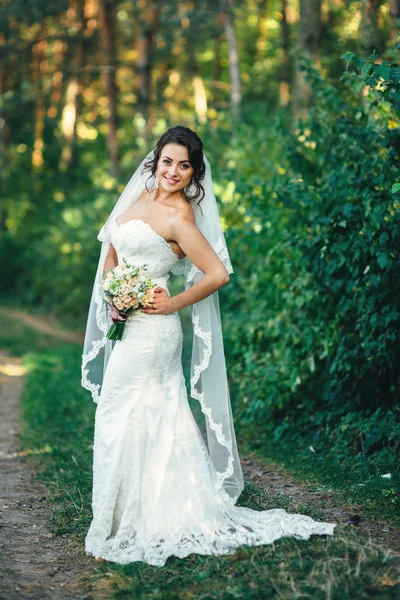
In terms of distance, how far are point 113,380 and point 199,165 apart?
57.4 inches

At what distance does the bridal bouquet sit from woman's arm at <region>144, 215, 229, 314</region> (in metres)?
0.10

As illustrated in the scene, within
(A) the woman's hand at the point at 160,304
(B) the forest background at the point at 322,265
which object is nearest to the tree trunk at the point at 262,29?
(B) the forest background at the point at 322,265

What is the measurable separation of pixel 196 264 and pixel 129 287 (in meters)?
0.46

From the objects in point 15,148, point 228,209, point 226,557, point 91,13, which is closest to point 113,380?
point 226,557

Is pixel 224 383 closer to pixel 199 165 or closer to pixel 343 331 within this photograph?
pixel 199 165

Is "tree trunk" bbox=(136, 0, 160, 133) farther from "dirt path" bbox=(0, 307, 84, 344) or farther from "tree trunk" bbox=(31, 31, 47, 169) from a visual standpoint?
"tree trunk" bbox=(31, 31, 47, 169)

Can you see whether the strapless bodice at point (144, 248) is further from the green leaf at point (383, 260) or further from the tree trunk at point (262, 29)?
the tree trunk at point (262, 29)

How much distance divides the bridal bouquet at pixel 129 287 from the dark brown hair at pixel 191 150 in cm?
67

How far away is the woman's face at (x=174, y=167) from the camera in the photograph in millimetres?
4508

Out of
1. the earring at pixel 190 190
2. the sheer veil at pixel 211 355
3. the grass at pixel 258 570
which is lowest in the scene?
the grass at pixel 258 570

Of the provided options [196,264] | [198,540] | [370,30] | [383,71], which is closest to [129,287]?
[196,264]

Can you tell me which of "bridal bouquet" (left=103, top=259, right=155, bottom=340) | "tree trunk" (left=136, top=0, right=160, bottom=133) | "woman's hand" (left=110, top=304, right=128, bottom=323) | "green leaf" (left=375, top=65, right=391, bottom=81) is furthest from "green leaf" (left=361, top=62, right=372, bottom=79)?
"tree trunk" (left=136, top=0, right=160, bottom=133)

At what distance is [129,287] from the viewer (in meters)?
4.28

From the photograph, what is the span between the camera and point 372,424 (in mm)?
5852
